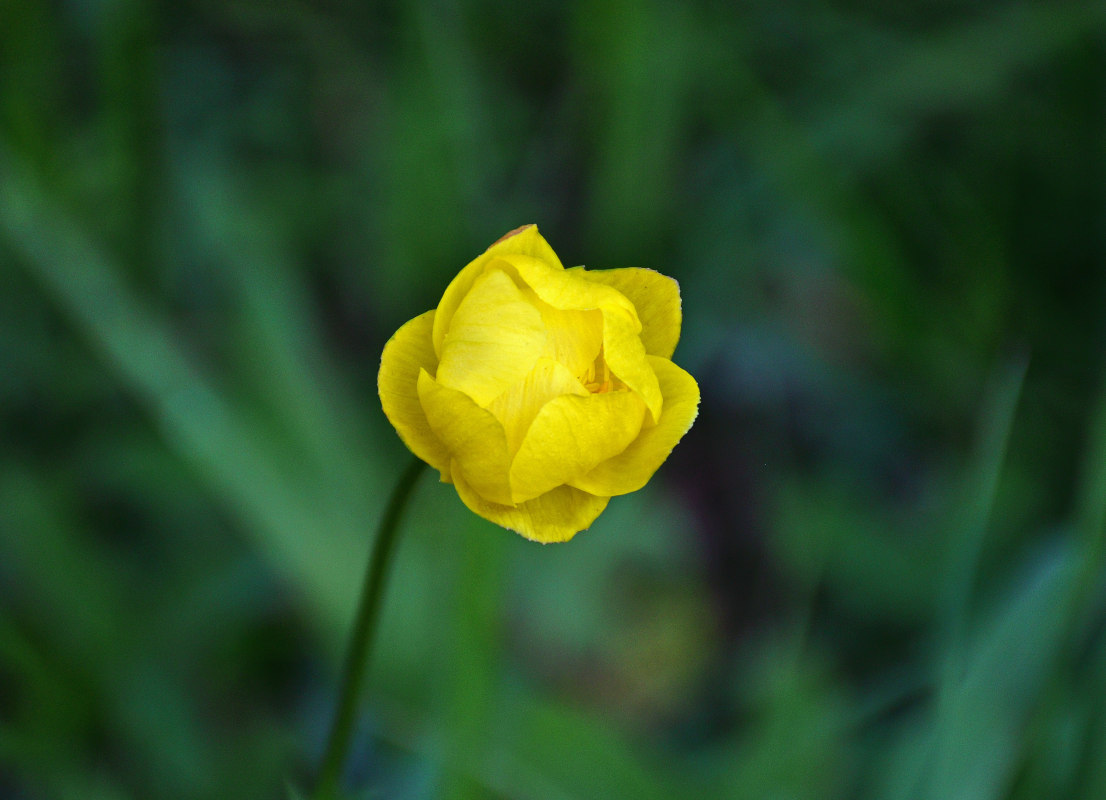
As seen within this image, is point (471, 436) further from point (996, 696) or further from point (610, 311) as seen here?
point (996, 696)

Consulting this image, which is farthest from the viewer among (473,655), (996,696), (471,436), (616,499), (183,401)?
(616,499)

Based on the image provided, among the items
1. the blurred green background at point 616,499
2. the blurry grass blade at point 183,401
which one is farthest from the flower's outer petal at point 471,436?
the blurry grass blade at point 183,401

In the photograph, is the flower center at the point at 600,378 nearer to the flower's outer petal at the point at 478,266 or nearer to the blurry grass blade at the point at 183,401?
the flower's outer petal at the point at 478,266

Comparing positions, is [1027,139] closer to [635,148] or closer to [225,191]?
→ [635,148]

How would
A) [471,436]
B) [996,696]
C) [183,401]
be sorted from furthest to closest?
[183,401] → [996,696] → [471,436]

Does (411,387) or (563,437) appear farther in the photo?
(411,387)

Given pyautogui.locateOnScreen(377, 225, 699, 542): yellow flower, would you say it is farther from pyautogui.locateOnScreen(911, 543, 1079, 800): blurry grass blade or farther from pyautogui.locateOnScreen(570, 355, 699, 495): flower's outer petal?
pyautogui.locateOnScreen(911, 543, 1079, 800): blurry grass blade

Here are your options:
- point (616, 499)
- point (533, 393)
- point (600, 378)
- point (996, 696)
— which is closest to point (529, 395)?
point (533, 393)
